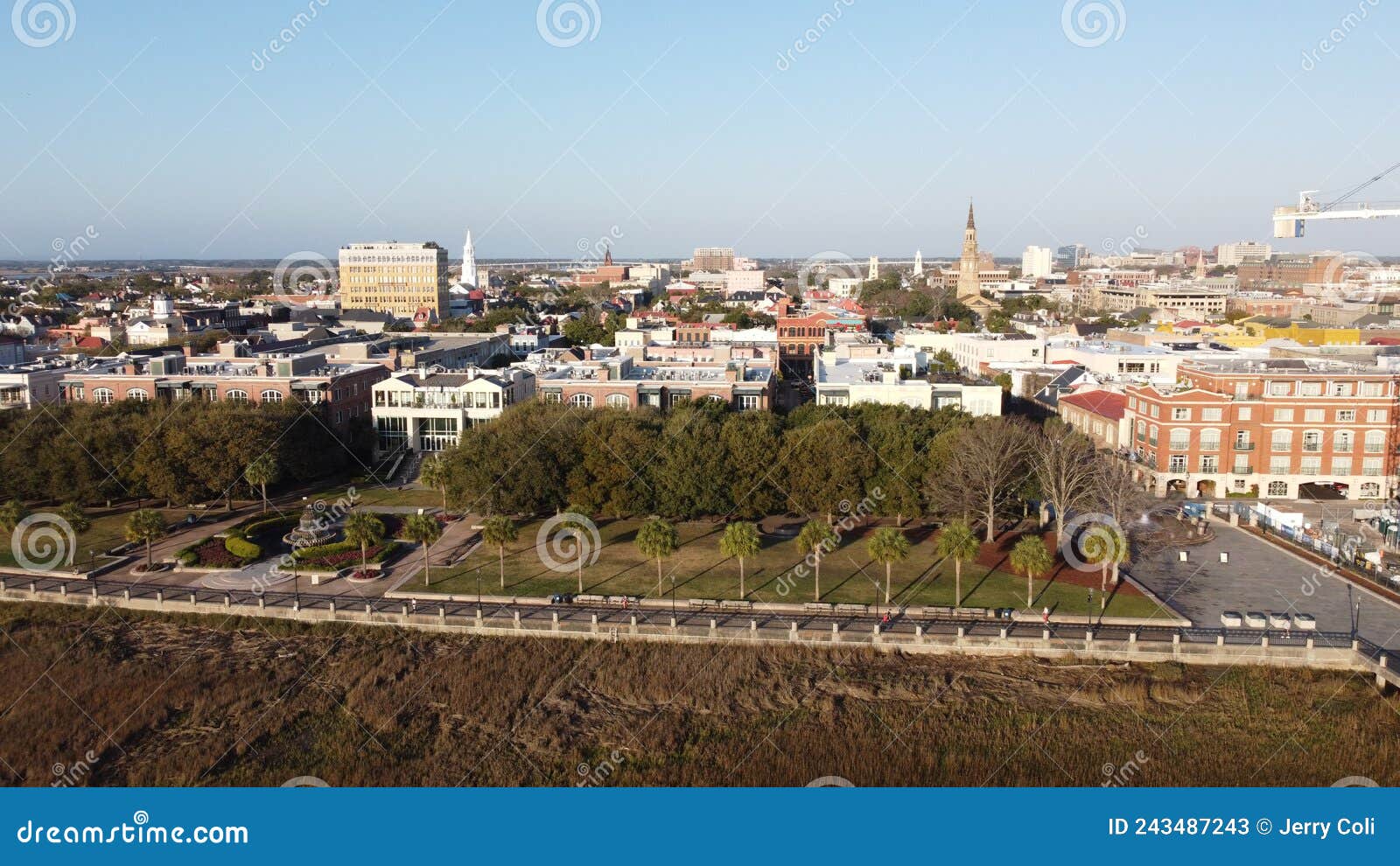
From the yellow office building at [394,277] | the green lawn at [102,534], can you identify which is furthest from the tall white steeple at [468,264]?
the green lawn at [102,534]

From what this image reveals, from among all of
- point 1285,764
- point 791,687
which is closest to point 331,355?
point 791,687

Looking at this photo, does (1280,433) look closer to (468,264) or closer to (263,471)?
(263,471)

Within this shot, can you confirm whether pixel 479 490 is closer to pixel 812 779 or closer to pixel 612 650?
pixel 612 650

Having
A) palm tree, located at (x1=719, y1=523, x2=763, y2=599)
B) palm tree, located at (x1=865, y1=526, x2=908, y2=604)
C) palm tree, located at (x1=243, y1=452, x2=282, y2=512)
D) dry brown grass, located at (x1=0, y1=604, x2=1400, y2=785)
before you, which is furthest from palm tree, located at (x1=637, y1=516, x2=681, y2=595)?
palm tree, located at (x1=243, y1=452, x2=282, y2=512)

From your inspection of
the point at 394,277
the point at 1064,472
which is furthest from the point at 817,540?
the point at 394,277

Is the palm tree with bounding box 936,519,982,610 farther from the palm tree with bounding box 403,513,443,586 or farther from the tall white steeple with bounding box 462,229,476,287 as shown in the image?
the tall white steeple with bounding box 462,229,476,287
